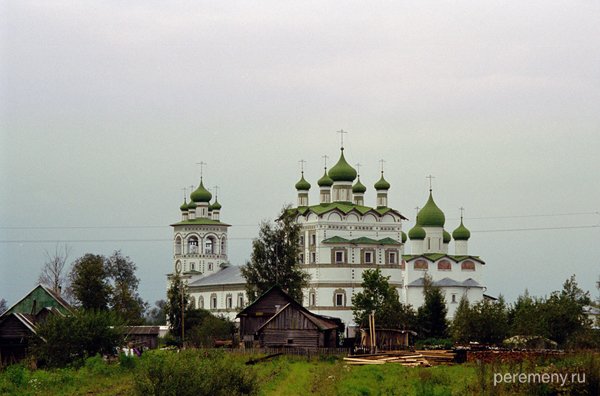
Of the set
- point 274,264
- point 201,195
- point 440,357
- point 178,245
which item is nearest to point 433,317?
point 274,264

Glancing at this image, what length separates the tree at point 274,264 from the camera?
4450cm

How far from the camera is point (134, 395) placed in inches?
645

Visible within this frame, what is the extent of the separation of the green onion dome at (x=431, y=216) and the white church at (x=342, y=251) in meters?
0.02

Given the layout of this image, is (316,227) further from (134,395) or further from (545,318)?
(134,395)

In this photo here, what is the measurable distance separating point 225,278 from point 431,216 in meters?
17.0

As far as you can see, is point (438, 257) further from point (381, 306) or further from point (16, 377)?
point (16, 377)

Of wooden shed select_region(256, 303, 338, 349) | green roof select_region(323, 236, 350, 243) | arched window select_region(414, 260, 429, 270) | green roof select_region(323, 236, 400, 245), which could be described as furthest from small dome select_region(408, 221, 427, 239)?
wooden shed select_region(256, 303, 338, 349)

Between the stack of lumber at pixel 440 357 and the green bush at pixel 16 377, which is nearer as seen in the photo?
the green bush at pixel 16 377

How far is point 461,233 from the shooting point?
217ft

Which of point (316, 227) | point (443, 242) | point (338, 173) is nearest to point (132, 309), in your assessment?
point (316, 227)

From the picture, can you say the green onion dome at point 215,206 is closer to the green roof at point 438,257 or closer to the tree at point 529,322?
the green roof at point 438,257

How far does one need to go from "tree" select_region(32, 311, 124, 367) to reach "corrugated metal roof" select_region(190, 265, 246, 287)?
3597cm

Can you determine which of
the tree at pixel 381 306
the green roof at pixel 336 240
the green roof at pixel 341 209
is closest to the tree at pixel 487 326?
the tree at pixel 381 306

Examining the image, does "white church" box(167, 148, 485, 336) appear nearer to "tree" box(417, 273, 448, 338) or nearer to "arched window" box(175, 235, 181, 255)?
"arched window" box(175, 235, 181, 255)
